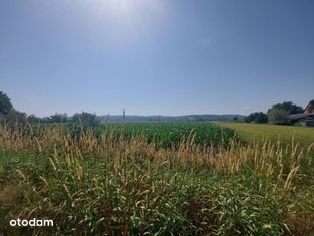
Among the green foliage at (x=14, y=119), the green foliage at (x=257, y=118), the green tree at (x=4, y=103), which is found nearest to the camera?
the green foliage at (x=14, y=119)

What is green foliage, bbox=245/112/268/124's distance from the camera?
95.5m

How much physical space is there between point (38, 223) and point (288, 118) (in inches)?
3692

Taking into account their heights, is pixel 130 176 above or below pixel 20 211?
above

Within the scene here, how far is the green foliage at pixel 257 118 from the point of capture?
313 ft

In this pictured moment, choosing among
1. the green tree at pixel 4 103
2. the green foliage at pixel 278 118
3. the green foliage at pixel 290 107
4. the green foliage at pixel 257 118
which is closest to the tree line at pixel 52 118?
the green tree at pixel 4 103

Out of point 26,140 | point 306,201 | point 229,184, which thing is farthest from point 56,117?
point 306,201

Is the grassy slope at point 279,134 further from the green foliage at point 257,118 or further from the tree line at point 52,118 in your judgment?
the green foliage at point 257,118

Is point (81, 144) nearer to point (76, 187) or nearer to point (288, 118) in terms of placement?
point (76, 187)

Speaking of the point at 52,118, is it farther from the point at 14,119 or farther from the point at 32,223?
the point at 32,223

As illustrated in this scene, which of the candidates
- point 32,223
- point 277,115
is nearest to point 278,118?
point 277,115

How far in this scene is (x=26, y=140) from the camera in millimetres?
9812

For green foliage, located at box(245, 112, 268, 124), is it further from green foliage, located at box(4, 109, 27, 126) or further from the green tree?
green foliage, located at box(4, 109, 27, 126)

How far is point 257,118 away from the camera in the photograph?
96500 mm

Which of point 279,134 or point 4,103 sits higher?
point 4,103
